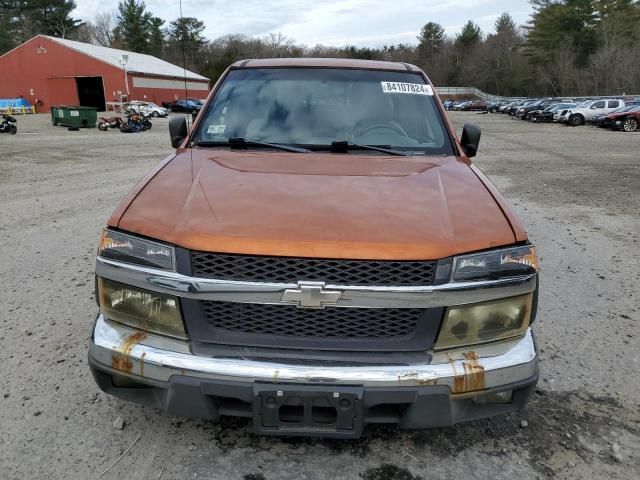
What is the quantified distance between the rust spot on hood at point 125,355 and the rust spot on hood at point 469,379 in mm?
1318

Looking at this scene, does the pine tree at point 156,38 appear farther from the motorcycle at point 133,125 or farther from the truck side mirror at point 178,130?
the truck side mirror at point 178,130

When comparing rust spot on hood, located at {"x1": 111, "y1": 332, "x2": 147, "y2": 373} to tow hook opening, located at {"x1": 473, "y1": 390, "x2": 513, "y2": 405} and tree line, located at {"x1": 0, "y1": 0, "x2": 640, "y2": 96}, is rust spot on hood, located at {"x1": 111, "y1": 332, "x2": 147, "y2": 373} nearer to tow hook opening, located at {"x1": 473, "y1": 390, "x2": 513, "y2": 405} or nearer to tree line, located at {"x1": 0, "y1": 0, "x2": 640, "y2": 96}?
tow hook opening, located at {"x1": 473, "y1": 390, "x2": 513, "y2": 405}

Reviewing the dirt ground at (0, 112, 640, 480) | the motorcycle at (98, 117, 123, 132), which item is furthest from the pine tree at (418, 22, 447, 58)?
the dirt ground at (0, 112, 640, 480)

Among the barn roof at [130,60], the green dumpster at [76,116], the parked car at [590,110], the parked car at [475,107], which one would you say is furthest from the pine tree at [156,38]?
the parked car at [590,110]

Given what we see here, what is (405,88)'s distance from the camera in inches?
144

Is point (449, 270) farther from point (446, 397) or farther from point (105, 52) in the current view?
point (105, 52)

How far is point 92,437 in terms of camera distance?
2.56 metres

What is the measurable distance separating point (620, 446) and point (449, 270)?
142cm

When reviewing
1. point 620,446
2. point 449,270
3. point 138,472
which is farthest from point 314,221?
point 620,446

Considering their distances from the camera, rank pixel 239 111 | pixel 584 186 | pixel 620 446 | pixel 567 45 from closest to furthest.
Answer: pixel 620 446 → pixel 239 111 → pixel 584 186 → pixel 567 45

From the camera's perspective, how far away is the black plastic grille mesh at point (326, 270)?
2.02 meters

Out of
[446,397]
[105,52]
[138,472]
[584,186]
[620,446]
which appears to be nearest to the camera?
[446,397]

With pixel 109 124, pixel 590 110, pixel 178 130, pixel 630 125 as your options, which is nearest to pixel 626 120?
pixel 630 125

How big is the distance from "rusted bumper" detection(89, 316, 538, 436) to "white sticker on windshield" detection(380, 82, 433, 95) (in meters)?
2.08
